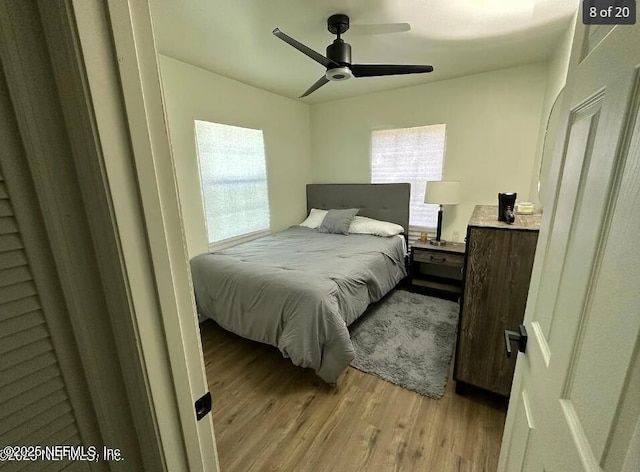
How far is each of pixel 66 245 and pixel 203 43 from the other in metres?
2.36

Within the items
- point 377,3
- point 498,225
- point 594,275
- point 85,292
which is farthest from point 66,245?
point 377,3

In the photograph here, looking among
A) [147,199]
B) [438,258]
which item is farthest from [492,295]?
[147,199]

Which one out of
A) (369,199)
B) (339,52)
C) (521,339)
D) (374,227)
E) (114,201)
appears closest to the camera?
(114,201)

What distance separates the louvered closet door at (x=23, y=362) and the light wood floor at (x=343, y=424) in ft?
4.23

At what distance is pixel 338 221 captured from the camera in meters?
3.68

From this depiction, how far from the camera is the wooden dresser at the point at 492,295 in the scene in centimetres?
157

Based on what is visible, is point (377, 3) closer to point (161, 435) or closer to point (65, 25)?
point (65, 25)

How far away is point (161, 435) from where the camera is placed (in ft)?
1.93

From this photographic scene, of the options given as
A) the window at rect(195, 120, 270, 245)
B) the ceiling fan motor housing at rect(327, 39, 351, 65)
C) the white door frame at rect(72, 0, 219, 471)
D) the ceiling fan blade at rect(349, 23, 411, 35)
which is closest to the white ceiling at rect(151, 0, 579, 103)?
the ceiling fan blade at rect(349, 23, 411, 35)

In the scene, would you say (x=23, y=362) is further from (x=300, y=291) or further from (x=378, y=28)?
(x=378, y=28)

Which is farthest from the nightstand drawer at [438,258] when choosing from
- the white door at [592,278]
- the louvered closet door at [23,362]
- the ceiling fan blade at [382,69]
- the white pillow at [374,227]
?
the louvered closet door at [23,362]

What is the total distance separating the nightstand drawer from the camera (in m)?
3.03

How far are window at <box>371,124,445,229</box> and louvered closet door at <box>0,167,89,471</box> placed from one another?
144 inches

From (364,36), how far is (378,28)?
0.49 feet
